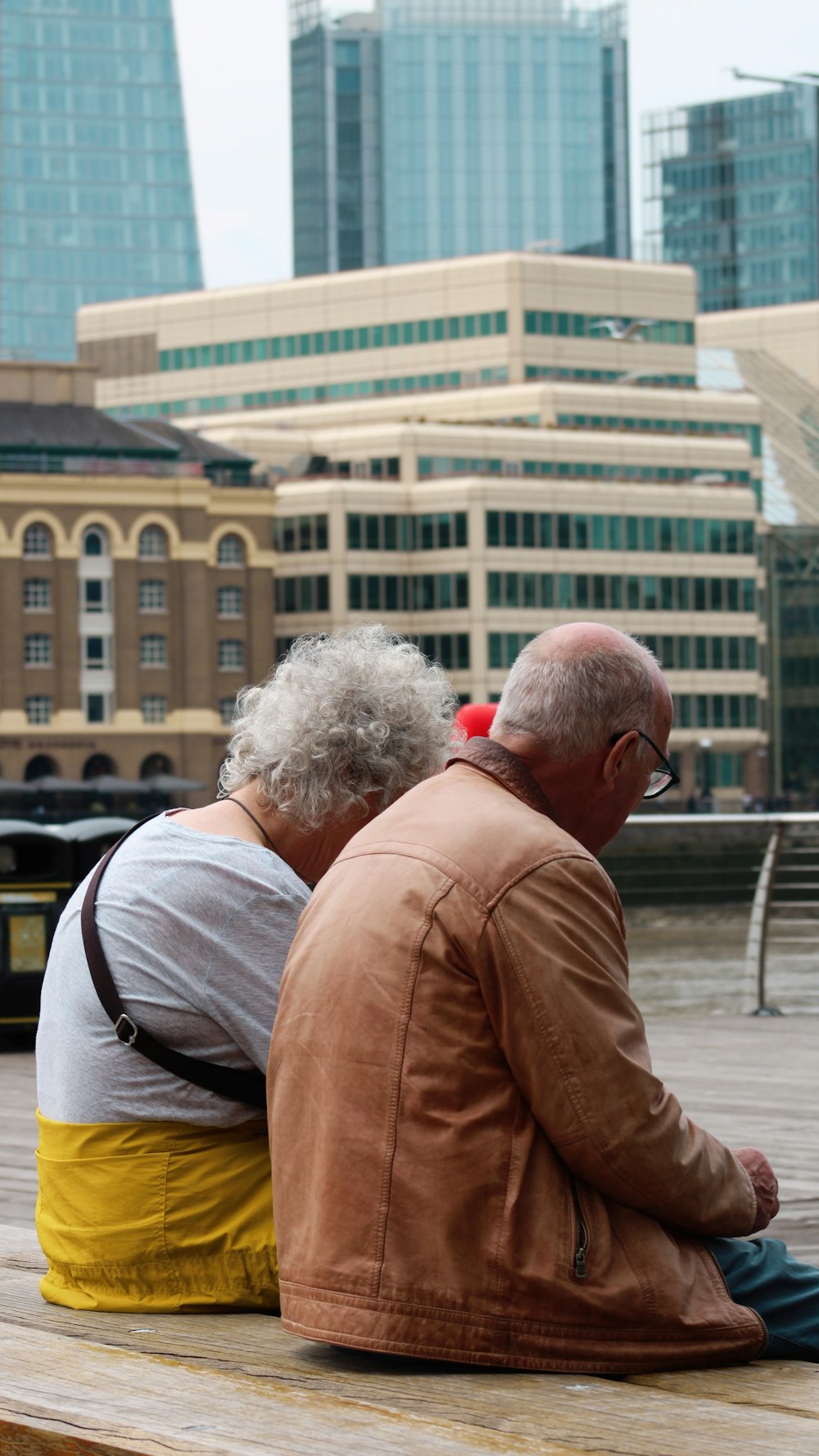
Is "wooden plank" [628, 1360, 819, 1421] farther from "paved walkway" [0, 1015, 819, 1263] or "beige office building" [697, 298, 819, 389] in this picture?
"beige office building" [697, 298, 819, 389]

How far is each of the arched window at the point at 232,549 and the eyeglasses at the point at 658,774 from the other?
72.3m

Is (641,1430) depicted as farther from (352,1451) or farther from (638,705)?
(638,705)

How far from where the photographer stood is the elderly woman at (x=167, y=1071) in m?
3.09

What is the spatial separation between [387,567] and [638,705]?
72.8 m

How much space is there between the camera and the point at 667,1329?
2.69 metres

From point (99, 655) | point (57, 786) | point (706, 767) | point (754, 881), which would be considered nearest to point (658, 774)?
point (754, 881)

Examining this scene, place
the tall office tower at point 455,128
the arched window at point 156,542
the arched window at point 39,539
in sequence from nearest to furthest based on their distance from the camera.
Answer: the arched window at point 39,539
the arched window at point 156,542
the tall office tower at point 455,128

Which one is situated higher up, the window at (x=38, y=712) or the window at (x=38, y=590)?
the window at (x=38, y=590)

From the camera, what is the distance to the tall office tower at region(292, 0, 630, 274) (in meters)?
172

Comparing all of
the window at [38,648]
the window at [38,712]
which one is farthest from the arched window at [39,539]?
the window at [38,712]

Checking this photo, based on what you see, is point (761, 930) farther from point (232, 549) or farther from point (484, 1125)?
point (232, 549)

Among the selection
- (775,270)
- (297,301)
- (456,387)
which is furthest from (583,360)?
(775,270)

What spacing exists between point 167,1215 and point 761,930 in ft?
24.1

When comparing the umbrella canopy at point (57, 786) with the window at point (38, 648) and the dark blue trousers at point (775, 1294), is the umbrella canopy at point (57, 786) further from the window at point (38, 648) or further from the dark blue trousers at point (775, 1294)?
the dark blue trousers at point (775, 1294)
